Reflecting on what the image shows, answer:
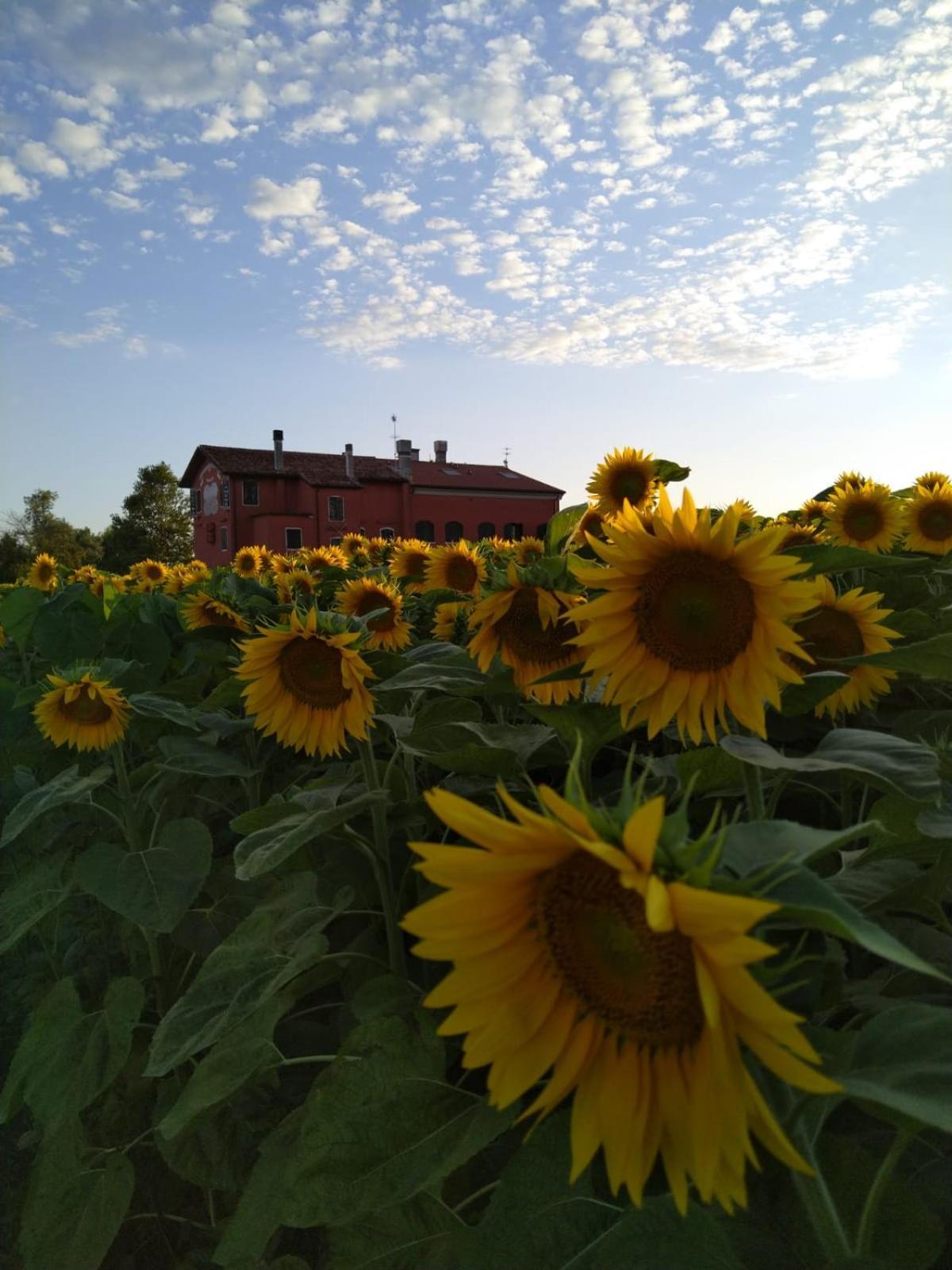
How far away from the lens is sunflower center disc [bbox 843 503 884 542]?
12.2ft

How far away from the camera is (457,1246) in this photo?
125cm

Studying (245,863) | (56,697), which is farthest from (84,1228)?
(56,697)

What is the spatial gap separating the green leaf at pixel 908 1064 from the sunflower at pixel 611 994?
5 cm

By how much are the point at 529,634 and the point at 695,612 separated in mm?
657

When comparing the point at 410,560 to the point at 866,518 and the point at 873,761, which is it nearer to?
the point at 866,518

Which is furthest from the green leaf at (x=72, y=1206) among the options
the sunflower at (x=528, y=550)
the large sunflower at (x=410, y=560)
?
the large sunflower at (x=410, y=560)

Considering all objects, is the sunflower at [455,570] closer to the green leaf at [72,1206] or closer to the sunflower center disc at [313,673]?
the sunflower center disc at [313,673]

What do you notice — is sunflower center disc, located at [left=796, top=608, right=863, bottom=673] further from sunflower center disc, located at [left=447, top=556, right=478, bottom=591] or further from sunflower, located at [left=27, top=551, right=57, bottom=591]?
sunflower, located at [left=27, top=551, right=57, bottom=591]

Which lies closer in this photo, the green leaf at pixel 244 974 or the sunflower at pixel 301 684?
the green leaf at pixel 244 974

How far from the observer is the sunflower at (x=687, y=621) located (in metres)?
1.32

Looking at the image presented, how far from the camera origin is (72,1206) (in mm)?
2137

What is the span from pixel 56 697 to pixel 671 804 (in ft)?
7.47

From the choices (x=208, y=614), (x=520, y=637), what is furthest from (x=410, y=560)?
(x=520, y=637)

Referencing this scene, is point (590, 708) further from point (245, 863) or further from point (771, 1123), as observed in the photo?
point (771, 1123)
